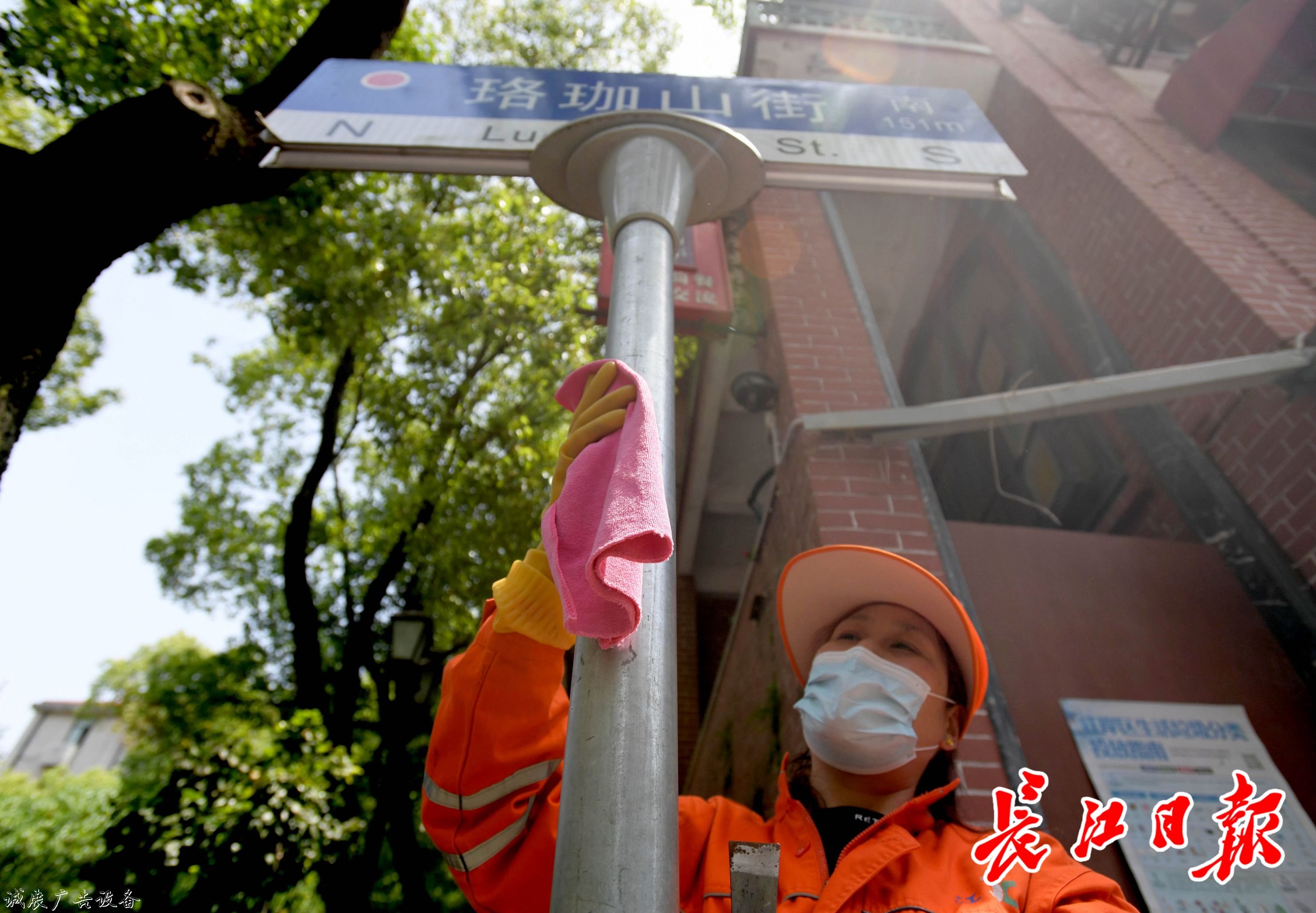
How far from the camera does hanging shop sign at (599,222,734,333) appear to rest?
5.11 meters

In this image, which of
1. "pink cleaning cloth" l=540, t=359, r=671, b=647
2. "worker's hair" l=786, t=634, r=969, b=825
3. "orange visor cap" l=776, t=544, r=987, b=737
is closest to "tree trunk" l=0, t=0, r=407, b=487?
"pink cleaning cloth" l=540, t=359, r=671, b=647

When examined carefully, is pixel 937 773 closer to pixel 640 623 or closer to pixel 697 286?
pixel 640 623

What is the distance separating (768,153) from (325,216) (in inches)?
172

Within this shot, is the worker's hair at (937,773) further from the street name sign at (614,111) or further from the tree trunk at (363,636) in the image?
the tree trunk at (363,636)

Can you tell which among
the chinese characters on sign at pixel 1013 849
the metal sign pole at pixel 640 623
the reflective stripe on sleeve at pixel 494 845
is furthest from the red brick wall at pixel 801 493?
the metal sign pole at pixel 640 623

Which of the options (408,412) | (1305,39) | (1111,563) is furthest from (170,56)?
(1305,39)

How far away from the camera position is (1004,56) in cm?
664

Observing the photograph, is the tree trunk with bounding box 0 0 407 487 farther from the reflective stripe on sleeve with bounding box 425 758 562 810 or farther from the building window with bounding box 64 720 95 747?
the building window with bounding box 64 720 95 747

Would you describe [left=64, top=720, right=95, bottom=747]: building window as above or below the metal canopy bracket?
above

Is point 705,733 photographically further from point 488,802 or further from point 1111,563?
point 488,802

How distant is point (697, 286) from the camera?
17.6 feet

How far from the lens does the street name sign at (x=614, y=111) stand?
2.11 metres

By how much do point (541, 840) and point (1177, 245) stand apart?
5.00 metres

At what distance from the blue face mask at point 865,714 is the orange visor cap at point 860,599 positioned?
0.18 metres
